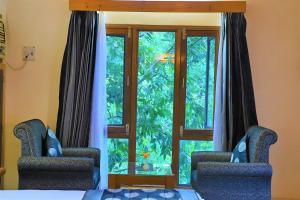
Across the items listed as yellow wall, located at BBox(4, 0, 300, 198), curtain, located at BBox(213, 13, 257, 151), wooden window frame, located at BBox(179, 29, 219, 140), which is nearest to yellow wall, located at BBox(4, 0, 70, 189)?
yellow wall, located at BBox(4, 0, 300, 198)

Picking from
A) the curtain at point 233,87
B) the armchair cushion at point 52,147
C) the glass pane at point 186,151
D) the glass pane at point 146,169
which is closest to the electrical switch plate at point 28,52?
the armchair cushion at point 52,147

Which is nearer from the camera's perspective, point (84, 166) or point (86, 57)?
point (84, 166)

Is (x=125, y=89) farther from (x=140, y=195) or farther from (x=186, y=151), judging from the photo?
(x=140, y=195)

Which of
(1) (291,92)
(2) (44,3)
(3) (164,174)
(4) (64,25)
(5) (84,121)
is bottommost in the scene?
(3) (164,174)

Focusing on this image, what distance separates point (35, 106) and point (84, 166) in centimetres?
126

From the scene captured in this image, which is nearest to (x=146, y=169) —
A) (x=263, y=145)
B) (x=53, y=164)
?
(x=53, y=164)

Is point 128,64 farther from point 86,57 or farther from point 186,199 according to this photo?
point 186,199

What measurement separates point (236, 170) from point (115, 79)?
170 centimetres

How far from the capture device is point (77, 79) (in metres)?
3.55

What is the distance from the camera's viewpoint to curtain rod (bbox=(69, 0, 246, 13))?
3521 mm

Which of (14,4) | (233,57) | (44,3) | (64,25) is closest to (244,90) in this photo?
(233,57)

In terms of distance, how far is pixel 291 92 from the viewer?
3.69 m

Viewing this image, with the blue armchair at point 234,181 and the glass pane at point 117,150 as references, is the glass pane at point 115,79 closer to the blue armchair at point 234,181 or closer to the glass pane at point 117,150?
the glass pane at point 117,150

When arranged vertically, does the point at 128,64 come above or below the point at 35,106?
above
